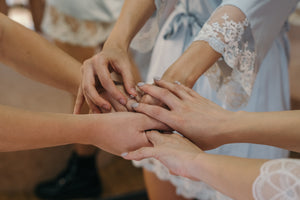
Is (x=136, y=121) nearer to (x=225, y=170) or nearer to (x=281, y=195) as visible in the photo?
(x=225, y=170)

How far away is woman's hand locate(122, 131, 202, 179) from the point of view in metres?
0.70

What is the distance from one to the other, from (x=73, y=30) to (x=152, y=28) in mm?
653

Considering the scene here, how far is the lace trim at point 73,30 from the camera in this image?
5.37 ft

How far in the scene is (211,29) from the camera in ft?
2.80

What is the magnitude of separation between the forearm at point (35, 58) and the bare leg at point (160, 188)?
13.9 inches

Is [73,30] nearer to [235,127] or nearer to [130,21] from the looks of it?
[130,21]

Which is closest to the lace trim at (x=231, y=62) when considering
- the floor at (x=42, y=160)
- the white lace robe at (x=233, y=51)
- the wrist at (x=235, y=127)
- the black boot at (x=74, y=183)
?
the white lace robe at (x=233, y=51)

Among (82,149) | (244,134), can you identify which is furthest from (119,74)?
(82,149)

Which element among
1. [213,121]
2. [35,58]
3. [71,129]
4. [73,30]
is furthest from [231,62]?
[73,30]

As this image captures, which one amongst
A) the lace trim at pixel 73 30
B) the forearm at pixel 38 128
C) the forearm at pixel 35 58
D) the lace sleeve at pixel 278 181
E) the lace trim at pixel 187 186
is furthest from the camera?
the lace trim at pixel 73 30

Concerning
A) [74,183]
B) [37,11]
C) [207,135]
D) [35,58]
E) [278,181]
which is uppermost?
[278,181]

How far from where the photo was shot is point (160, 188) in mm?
1149

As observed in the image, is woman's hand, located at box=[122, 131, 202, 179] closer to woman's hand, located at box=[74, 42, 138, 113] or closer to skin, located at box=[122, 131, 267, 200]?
skin, located at box=[122, 131, 267, 200]

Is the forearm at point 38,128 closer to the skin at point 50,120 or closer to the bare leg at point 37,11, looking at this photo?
the skin at point 50,120
